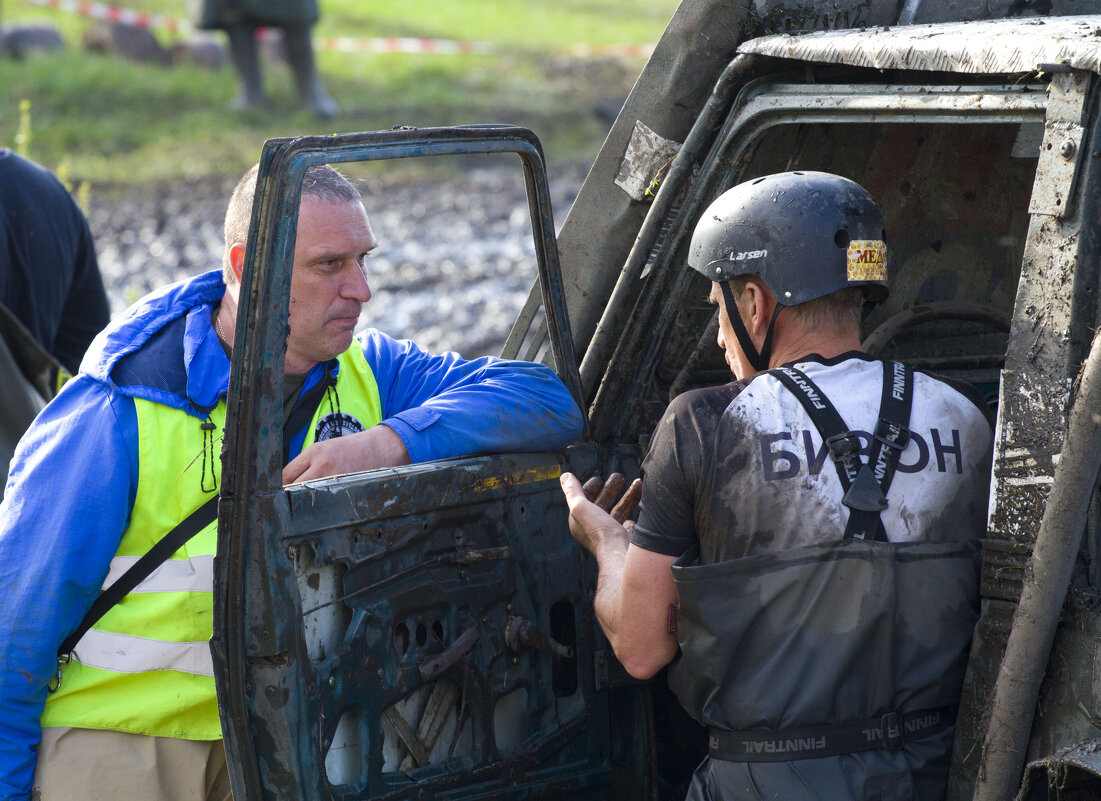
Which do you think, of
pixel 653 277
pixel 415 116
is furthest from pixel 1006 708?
pixel 415 116

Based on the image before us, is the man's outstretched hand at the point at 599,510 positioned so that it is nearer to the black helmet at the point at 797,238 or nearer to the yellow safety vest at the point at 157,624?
the black helmet at the point at 797,238

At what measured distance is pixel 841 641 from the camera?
2240mm

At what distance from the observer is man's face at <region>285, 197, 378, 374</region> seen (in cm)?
270

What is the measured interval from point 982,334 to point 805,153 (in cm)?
84

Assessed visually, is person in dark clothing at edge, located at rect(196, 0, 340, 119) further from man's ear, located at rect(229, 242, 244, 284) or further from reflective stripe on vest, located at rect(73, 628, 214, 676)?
reflective stripe on vest, located at rect(73, 628, 214, 676)

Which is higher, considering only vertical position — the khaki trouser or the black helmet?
the black helmet

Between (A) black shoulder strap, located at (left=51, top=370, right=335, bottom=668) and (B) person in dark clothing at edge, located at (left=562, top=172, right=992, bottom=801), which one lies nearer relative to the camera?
(B) person in dark clothing at edge, located at (left=562, top=172, right=992, bottom=801)

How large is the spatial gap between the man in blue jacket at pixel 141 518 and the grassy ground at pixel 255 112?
1038 centimetres

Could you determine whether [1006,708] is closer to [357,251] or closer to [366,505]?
[366,505]

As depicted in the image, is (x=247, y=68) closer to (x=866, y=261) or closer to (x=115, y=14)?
(x=115, y=14)

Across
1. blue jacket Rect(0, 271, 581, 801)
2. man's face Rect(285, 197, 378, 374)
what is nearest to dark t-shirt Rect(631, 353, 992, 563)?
blue jacket Rect(0, 271, 581, 801)

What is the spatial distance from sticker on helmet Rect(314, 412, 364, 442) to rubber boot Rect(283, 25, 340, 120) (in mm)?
13244

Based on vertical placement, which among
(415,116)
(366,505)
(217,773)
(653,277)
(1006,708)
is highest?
(415,116)

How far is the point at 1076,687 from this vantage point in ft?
6.77
